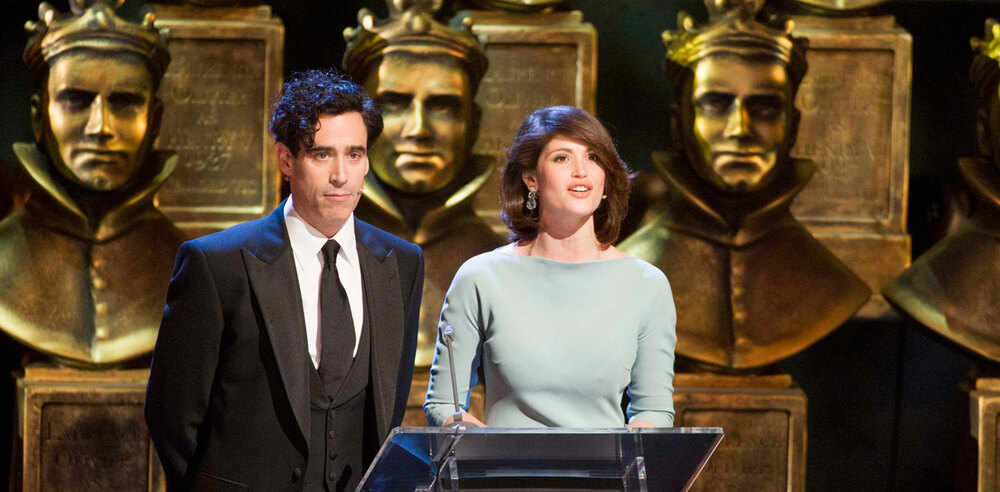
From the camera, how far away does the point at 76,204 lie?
4195mm

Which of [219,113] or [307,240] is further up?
[219,113]

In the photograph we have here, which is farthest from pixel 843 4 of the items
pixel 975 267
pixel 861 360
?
pixel 861 360

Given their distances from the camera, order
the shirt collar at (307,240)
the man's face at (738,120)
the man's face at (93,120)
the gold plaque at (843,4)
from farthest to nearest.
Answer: the gold plaque at (843,4)
the man's face at (738,120)
the man's face at (93,120)
the shirt collar at (307,240)

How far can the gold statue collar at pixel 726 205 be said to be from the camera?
446 centimetres

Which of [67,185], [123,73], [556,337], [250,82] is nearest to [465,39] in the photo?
[250,82]

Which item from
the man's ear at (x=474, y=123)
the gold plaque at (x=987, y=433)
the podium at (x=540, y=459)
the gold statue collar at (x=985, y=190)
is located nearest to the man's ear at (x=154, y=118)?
the man's ear at (x=474, y=123)

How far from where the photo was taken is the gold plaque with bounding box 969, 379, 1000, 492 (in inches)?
169

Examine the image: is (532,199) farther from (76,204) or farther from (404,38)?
(76,204)

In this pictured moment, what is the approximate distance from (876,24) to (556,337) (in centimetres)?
309

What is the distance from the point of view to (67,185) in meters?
4.18

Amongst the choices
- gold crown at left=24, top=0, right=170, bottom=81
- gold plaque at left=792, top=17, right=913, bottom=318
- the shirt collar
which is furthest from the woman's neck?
gold plaque at left=792, top=17, right=913, bottom=318

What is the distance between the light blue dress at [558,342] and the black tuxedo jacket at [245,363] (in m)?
0.14

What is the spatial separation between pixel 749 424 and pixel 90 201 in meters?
2.44

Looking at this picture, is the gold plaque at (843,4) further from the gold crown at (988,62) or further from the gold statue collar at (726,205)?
the gold statue collar at (726,205)
